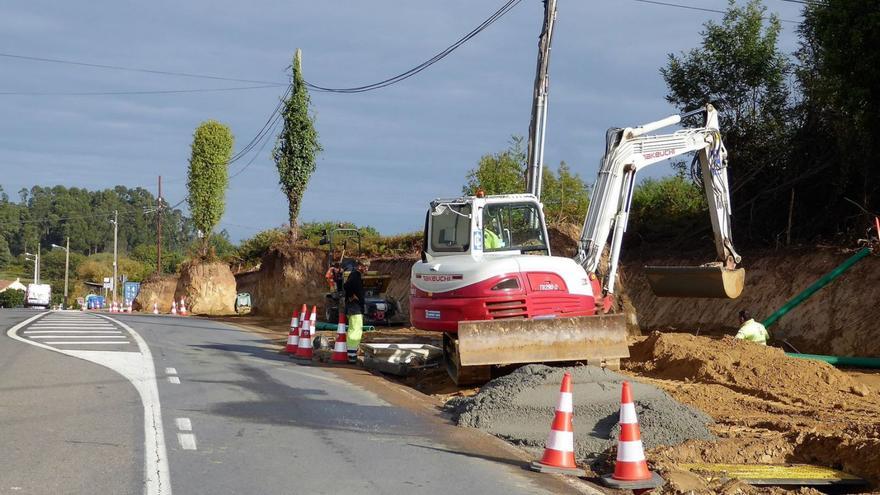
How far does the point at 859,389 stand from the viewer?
47.4ft

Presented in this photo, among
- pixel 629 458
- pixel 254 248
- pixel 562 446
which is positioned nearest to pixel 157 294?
pixel 254 248

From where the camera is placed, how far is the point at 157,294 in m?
57.3

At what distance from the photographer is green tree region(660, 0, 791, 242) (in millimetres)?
25328

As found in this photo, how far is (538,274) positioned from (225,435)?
6045 millimetres

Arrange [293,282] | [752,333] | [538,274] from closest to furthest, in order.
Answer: [538,274] < [752,333] < [293,282]

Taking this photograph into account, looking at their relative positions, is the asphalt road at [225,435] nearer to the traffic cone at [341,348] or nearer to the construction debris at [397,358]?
the construction debris at [397,358]

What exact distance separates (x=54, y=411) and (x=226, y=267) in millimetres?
41979

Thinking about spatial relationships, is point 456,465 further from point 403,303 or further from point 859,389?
point 403,303

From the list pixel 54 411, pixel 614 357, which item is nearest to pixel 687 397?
pixel 614 357

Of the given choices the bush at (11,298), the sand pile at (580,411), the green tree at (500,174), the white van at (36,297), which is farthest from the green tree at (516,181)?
the bush at (11,298)

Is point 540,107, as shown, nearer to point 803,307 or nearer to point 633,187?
point 633,187

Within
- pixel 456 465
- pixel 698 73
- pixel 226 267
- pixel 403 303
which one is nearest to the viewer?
pixel 456 465

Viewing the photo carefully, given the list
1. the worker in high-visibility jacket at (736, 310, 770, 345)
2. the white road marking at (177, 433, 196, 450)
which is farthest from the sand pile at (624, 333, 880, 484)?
the white road marking at (177, 433, 196, 450)

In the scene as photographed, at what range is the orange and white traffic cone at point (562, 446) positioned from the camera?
855cm
